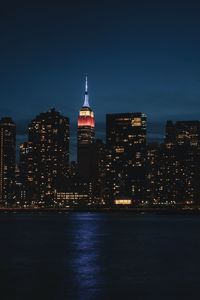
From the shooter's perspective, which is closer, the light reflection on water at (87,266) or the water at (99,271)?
the water at (99,271)

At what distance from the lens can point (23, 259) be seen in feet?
226

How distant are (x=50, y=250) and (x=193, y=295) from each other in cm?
3720

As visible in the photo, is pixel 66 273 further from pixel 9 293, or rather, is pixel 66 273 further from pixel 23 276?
pixel 9 293

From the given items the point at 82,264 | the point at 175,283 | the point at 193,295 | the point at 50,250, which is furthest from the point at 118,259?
the point at 193,295

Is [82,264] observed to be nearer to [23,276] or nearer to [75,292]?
[23,276]

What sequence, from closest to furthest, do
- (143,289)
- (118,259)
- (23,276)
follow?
(143,289) → (23,276) → (118,259)

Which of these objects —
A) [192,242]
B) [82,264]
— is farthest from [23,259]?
[192,242]

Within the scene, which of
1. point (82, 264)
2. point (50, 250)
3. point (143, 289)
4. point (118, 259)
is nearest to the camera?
point (143, 289)

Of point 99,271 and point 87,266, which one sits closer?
point 99,271

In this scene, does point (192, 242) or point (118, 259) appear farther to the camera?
point (192, 242)

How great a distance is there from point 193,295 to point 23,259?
2741 centimetres

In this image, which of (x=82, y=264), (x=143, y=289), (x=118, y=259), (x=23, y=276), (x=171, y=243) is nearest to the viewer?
(x=143, y=289)

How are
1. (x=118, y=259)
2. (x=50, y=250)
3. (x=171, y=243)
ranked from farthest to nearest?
1. (x=171, y=243)
2. (x=50, y=250)
3. (x=118, y=259)

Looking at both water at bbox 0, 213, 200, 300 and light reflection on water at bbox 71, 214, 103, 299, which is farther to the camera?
light reflection on water at bbox 71, 214, 103, 299
